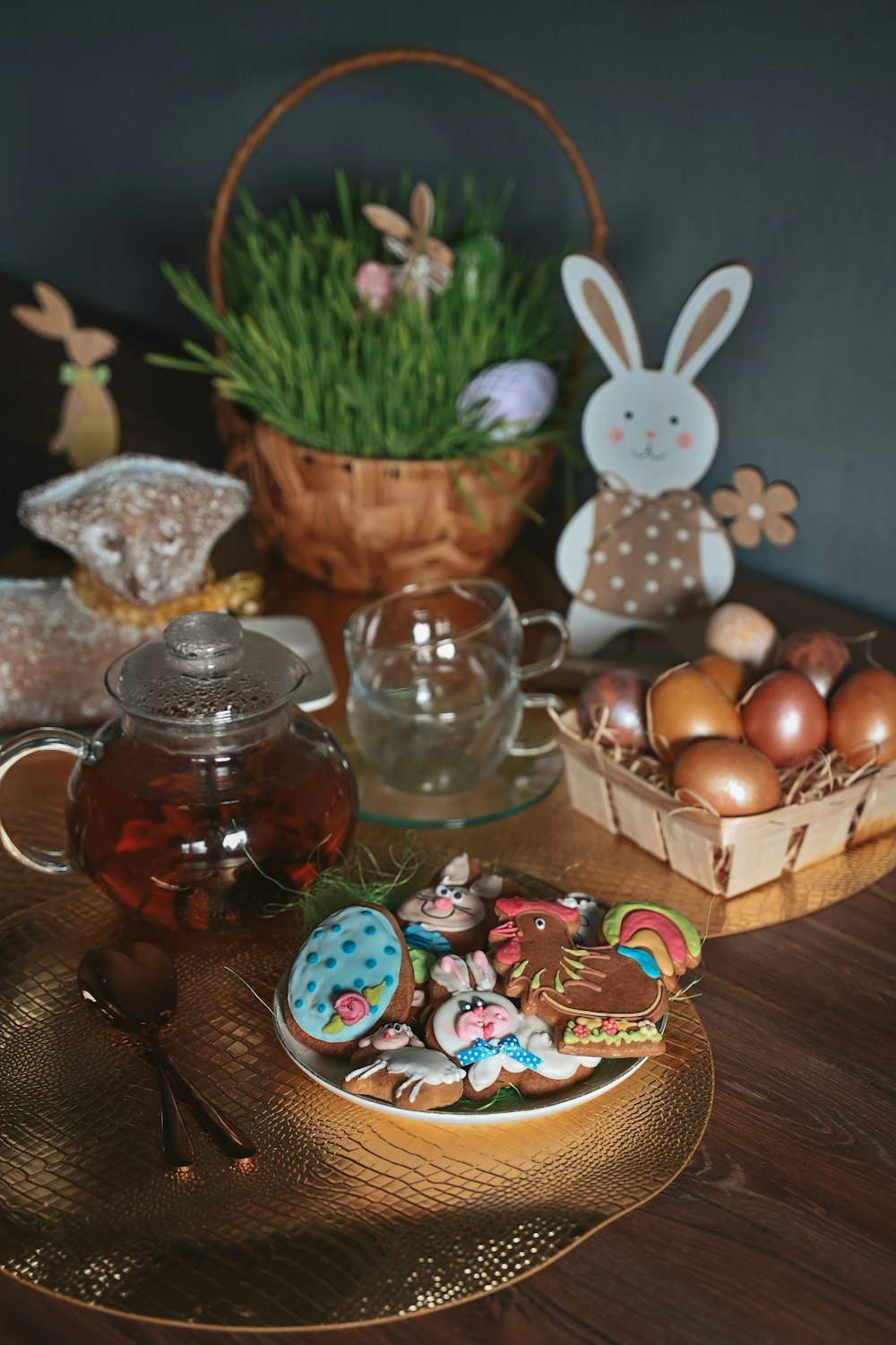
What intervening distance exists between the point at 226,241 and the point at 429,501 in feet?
1.20

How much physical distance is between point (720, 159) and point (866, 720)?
0.50 meters

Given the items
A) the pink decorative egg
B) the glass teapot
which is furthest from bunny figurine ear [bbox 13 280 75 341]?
the glass teapot

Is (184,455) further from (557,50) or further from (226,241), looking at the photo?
(557,50)

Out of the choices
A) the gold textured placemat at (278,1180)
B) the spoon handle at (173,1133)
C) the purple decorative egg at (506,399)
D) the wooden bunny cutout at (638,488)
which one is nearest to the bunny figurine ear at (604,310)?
the wooden bunny cutout at (638,488)

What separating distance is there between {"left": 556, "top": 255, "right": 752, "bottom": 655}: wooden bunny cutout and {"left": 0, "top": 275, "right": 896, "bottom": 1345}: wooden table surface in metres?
0.32

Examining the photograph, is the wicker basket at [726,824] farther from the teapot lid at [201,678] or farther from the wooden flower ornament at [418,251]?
the wooden flower ornament at [418,251]

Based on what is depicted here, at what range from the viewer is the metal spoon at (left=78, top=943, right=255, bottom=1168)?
0.60 meters

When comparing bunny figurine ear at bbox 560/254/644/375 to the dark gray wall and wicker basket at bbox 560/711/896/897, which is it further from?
wicker basket at bbox 560/711/896/897

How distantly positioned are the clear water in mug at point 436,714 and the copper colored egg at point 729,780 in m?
0.16

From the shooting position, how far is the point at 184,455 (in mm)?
1377

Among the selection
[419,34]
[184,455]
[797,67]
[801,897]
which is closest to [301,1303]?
[801,897]

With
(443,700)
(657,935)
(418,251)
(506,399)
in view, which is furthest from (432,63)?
(657,935)

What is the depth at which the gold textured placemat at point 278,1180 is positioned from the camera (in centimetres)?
52

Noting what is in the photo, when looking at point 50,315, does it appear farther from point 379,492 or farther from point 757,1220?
point 757,1220
